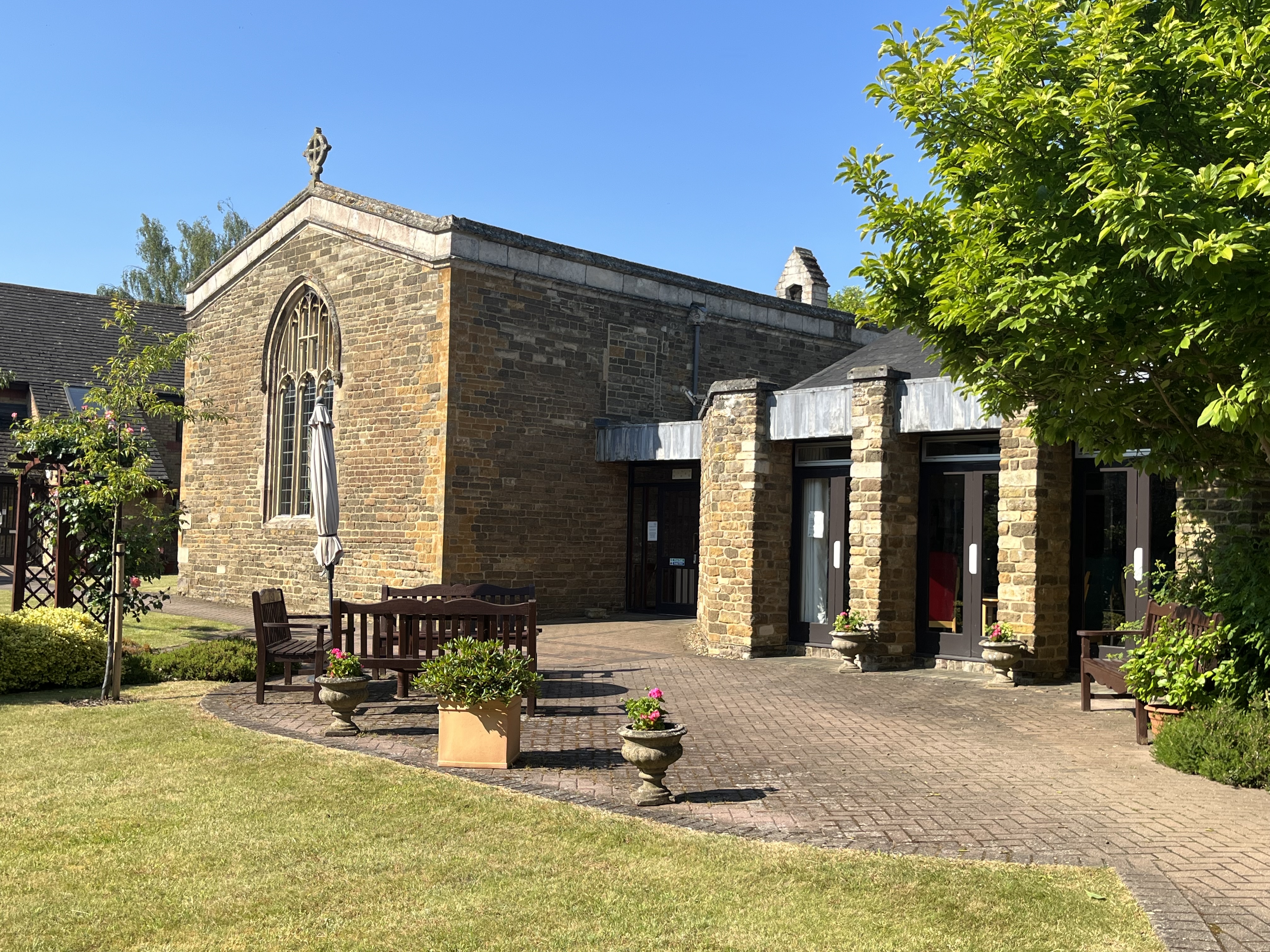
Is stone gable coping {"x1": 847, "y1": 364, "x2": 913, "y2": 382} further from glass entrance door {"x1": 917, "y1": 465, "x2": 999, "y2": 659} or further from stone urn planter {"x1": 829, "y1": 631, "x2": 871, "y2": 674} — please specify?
stone urn planter {"x1": 829, "y1": 631, "x2": 871, "y2": 674}

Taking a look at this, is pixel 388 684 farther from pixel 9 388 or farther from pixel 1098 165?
pixel 9 388

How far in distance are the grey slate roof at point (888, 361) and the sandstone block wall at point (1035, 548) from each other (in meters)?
2.01

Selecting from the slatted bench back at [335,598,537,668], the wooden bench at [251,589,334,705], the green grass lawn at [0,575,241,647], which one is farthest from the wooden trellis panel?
the slatted bench back at [335,598,537,668]

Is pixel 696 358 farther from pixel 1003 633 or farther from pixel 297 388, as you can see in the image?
pixel 1003 633

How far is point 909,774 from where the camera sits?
7930mm

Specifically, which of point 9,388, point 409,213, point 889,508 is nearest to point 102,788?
point 889,508

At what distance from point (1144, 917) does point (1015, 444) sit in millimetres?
Result: 8480

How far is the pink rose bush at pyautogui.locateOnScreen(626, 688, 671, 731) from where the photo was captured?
7191 mm

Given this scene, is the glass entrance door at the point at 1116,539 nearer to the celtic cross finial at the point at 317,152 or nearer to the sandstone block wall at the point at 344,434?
the sandstone block wall at the point at 344,434

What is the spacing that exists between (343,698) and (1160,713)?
6550 mm

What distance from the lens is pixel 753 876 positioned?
559 centimetres

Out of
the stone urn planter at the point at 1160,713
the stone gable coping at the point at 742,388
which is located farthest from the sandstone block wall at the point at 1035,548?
the stone gable coping at the point at 742,388

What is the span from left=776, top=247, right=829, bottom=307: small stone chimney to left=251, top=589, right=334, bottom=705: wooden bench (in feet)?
63.4

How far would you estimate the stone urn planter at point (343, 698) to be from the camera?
352 inches
